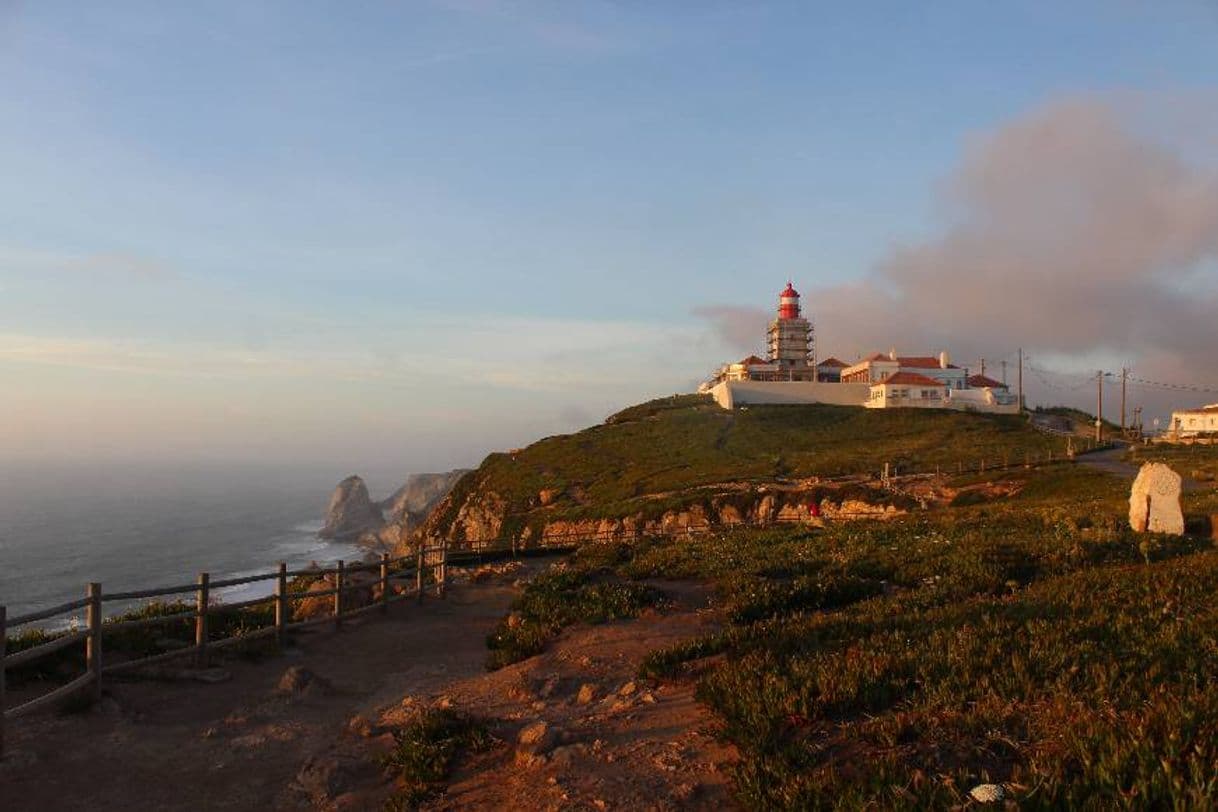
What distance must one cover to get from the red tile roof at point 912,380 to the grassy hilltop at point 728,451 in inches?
265

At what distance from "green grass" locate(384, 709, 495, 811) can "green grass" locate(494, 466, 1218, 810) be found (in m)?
2.31

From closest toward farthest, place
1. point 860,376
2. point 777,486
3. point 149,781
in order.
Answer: point 149,781 < point 777,486 < point 860,376

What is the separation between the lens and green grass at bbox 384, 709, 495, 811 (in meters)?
7.16

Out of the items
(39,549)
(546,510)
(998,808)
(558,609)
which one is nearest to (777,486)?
(546,510)

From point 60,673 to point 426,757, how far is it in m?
7.21

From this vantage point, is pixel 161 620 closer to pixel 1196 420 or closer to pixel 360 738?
pixel 360 738

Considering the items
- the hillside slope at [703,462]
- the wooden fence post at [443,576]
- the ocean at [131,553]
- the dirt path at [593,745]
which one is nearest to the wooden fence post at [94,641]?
the dirt path at [593,745]

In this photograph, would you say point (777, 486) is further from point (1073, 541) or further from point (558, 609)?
point (558, 609)

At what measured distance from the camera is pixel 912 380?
111 m

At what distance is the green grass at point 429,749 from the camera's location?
7156 millimetres

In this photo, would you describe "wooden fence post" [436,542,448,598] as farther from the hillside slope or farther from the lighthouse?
the lighthouse

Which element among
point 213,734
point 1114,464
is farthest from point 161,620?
point 1114,464

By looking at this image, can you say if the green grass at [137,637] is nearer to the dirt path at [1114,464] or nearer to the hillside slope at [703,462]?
the hillside slope at [703,462]

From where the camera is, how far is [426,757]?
7.67m
